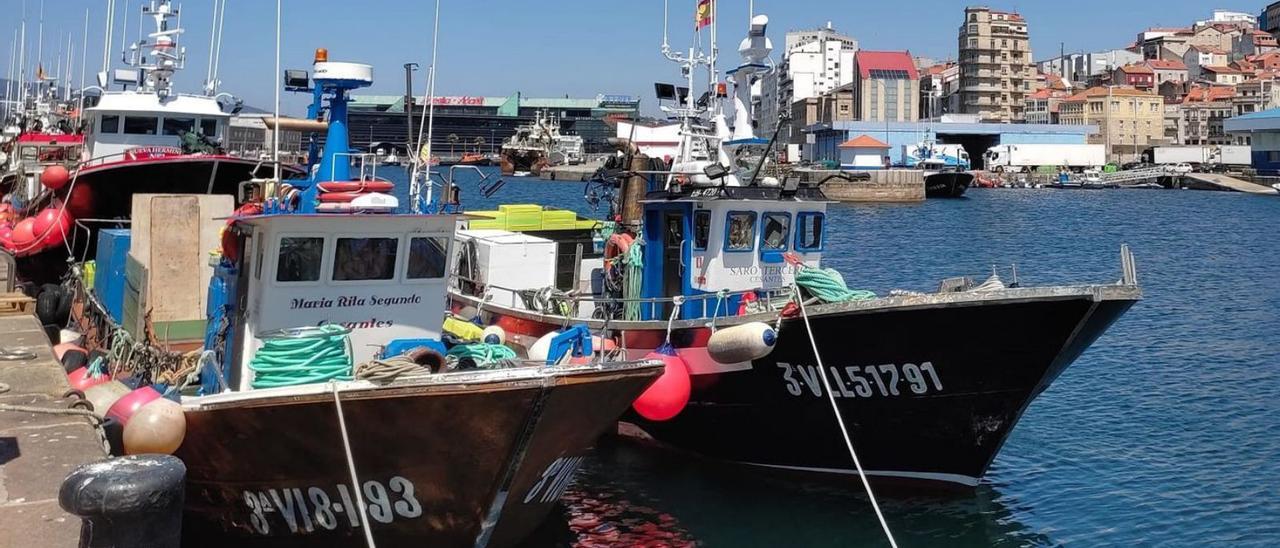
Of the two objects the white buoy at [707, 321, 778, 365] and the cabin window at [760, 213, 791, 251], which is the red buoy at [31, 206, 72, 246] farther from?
the white buoy at [707, 321, 778, 365]

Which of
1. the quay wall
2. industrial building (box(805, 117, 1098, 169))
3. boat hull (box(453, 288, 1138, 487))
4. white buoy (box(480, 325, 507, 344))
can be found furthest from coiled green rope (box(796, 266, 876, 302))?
industrial building (box(805, 117, 1098, 169))

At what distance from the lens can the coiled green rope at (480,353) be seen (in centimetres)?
1159

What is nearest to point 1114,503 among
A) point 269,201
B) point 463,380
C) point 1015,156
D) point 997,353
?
point 997,353

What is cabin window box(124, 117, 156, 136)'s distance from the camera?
82.8 feet

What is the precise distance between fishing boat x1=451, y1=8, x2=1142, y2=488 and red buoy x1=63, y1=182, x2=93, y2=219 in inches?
383

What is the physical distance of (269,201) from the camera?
11.9 meters

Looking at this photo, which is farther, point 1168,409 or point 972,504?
point 1168,409

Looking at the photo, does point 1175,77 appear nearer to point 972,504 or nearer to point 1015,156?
point 1015,156

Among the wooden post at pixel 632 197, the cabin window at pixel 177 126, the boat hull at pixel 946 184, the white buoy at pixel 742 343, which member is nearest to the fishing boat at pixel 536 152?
the boat hull at pixel 946 184

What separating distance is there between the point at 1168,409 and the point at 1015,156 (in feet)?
360

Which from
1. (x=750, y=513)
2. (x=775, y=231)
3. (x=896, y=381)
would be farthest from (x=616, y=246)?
(x=896, y=381)

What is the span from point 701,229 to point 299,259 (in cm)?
612

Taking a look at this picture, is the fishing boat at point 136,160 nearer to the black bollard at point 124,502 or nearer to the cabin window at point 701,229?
the cabin window at point 701,229

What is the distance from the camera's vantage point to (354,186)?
36.1ft
